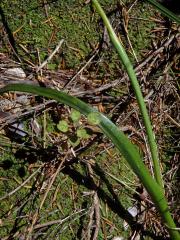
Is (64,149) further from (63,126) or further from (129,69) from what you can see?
(129,69)

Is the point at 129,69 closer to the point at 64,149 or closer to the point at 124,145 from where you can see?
the point at 124,145

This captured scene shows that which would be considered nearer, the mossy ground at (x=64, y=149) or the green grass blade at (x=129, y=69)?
the green grass blade at (x=129, y=69)

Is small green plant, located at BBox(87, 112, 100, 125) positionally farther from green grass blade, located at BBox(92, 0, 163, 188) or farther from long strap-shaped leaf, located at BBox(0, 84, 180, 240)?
green grass blade, located at BBox(92, 0, 163, 188)

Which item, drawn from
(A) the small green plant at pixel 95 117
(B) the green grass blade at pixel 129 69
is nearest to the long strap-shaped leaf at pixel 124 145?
(A) the small green plant at pixel 95 117

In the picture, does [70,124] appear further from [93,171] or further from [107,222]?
[107,222]

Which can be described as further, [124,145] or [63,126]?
[63,126]

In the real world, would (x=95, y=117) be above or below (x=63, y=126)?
below

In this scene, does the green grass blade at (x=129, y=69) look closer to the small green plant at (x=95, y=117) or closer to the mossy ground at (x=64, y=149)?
the small green plant at (x=95, y=117)

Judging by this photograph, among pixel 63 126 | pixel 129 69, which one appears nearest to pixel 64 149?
pixel 63 126

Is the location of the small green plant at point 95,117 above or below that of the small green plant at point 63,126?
below

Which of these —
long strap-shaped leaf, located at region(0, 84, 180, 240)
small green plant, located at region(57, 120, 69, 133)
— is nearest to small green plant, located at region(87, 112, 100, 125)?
long strap-shaped leaf, located at region(0, 84, 180, 240)

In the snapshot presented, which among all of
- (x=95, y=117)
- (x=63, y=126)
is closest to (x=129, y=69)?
(x=95, y=117)
